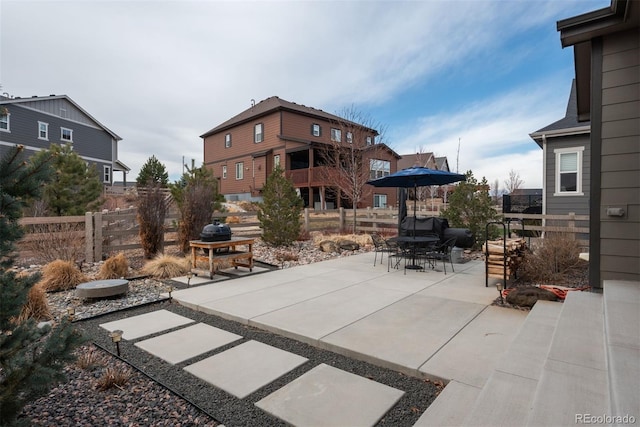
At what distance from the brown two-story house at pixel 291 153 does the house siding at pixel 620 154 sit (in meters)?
15.0

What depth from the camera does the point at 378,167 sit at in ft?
71.3

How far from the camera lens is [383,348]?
3.01 m

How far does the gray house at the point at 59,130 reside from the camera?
20.0 m

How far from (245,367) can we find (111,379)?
3.32 ft

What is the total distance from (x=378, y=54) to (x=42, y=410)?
12.5 metres

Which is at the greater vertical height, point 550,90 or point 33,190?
point 550,90

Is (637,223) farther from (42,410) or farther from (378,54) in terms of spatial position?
(378,54)

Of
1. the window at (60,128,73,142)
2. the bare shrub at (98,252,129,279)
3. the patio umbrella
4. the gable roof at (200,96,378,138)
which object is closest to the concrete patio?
the bare shrub at (98,252,129,279)

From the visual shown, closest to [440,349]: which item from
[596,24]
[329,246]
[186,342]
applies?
[186,342]

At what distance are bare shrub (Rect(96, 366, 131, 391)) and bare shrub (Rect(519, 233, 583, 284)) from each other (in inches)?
235

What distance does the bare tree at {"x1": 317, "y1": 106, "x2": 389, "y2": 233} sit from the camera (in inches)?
671

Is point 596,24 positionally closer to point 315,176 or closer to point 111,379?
point 111,379

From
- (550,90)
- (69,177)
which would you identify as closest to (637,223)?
(550,90)

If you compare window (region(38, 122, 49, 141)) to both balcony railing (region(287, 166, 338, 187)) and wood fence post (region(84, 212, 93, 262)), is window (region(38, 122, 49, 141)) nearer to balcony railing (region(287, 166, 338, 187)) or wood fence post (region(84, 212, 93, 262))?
balcony railing (region(287, 166, 338, 187))
